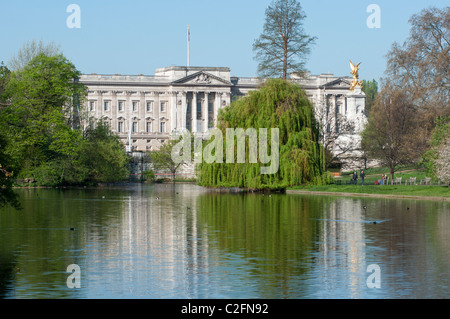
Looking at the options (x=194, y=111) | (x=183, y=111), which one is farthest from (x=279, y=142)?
(x=194, y=111)

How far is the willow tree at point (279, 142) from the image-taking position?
54906 mm

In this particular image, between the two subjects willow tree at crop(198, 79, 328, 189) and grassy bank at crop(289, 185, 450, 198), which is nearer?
grassy bank at crop(289, 185, 450, 198)

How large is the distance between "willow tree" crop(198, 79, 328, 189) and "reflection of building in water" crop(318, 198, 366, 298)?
19857 mm

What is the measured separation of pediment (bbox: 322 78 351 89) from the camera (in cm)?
15088

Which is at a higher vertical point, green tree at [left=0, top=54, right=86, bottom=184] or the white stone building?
the white stone building

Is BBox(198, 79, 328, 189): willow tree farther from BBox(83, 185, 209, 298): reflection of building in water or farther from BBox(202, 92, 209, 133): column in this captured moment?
BBox(202, 92, 209, 133): column

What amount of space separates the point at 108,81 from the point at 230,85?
2376 cm

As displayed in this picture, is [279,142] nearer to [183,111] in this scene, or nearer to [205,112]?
[183,111]

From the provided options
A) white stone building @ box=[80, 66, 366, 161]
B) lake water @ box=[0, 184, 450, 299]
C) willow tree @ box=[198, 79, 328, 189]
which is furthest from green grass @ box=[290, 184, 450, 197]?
white stone building @ box=[80, 66, 366, 161]

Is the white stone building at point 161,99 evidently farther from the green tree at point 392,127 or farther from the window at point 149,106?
the green tree at point 392,127

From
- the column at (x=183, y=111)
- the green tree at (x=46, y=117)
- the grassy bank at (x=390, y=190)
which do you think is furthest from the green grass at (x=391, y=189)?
the column at (x=183, y=111)

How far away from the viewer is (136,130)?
14838 cm

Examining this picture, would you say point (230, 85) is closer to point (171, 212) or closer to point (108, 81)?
point (108, 81)

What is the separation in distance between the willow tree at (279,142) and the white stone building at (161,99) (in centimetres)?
8701
